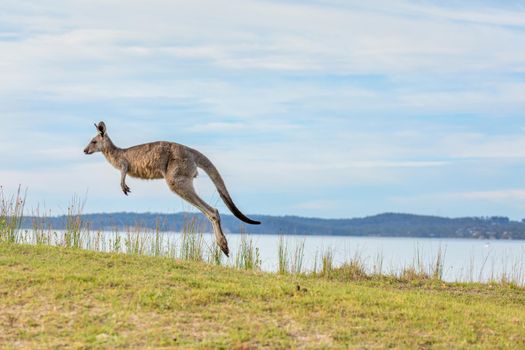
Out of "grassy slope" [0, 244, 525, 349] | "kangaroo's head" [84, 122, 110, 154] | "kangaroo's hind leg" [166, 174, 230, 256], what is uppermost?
"kangaroo's head" [84, 122, 110, 154]

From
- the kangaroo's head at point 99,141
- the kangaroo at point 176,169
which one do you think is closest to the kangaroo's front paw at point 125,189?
the kangaroo at point 176,169

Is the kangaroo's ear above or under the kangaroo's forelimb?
above

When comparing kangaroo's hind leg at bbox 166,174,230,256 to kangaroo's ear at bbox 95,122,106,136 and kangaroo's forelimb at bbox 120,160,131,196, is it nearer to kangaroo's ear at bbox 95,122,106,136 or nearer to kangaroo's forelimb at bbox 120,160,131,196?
kangaroo's forelimb at bbox 120,160,131,196

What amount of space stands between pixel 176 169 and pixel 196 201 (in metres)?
0.68

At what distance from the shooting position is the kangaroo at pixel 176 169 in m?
15.6

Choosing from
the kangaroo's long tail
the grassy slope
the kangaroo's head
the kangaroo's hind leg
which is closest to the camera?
the grassy slope

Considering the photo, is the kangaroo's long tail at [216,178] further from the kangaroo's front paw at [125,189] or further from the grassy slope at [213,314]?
the grassy slope at [213,314]

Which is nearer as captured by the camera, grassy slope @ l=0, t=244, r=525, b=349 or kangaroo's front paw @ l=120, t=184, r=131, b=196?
grassy slope @ l=0, t=244, r=525, b=349

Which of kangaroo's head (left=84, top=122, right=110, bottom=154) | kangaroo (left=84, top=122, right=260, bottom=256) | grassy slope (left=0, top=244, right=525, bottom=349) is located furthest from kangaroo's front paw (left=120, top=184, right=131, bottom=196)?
grassy slope (left=0, top=244, right=525, bottom=349)

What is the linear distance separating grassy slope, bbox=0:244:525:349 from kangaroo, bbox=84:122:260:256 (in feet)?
10.2

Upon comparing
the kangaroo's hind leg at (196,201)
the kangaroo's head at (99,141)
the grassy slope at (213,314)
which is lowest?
the grassy slope at (213,314)

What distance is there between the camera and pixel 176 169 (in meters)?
15.6

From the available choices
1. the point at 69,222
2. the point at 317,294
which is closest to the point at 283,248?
the point at 69,222

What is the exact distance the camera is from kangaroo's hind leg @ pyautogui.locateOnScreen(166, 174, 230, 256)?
15.5 m
